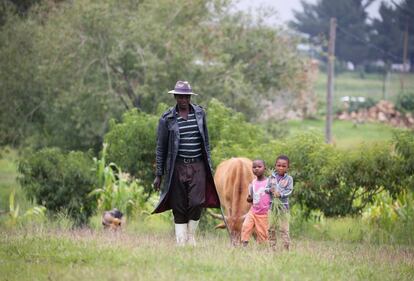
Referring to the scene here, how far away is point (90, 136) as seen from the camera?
2247 centimetres

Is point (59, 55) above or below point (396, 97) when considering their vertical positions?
above

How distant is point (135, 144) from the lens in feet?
48.7

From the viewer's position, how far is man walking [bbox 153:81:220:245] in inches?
398

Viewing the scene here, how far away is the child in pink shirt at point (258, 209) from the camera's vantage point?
9977 mm

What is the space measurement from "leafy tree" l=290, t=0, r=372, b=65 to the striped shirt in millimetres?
29705

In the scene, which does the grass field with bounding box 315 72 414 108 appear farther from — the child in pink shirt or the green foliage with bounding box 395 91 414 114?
the child in pink shirt

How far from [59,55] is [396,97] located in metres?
24.9

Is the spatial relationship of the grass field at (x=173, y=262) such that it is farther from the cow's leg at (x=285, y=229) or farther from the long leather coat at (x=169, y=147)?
the long leather coat at (x=169, y=147)

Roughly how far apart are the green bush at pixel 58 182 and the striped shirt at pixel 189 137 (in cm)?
508

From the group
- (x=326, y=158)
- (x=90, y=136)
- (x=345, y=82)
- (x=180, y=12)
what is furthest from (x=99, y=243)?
(x=345, y=82)

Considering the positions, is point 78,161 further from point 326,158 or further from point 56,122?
point 56,122

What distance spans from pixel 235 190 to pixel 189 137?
144 centimetres

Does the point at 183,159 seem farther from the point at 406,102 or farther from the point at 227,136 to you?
the point at 406,102

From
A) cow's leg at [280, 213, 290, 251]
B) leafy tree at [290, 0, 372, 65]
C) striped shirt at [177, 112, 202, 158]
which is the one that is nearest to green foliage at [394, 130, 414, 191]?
cow's leg at [280, 213, 290, 251]
